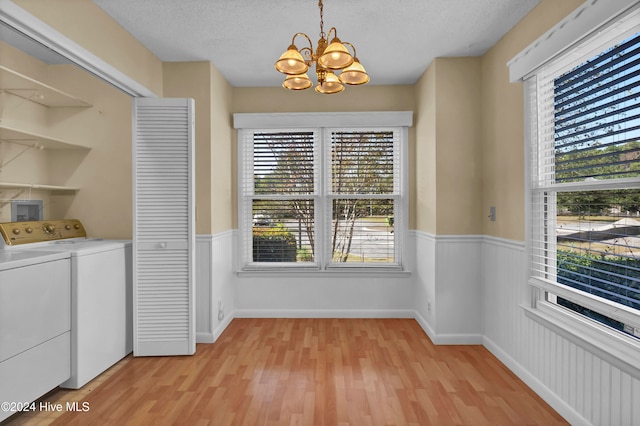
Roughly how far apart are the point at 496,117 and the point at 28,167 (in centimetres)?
421

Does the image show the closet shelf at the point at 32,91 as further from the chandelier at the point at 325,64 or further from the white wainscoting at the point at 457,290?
the white wainscoting at the point at 457,290

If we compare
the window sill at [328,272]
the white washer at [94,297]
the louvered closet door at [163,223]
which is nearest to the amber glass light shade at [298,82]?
the louvered closet door at [163,223]

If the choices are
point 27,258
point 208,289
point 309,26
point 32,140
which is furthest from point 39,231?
point 309,26

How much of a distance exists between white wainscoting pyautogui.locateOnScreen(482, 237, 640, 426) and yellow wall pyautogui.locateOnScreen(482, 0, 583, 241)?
191mm

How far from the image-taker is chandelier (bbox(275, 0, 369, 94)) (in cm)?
200

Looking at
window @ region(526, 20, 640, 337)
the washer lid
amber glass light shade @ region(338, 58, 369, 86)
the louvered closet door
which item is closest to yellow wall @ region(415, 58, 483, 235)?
window @ region(526, 20, 640, 337)

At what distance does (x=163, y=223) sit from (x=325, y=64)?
2.02 meters

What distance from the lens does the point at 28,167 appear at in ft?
10.9

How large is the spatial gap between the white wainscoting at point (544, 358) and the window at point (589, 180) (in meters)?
0.22

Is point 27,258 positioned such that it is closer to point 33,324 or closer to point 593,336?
point 33,324

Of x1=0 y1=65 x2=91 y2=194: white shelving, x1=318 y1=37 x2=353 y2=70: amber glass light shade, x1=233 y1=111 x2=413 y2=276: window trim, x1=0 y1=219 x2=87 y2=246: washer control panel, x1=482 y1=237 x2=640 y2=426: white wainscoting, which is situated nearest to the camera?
x1=482 y1=237 x2=640 y2=426: white wainscoting

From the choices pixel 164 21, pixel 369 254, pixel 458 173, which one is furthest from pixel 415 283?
pixel 164 21

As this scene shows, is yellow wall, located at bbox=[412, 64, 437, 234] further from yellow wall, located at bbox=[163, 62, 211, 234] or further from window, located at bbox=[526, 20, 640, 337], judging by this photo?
yellow wall, located at bbox=[163, 62, 211, 234]

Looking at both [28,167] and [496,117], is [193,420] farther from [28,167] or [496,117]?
[496,117]
